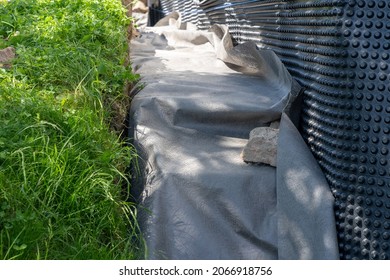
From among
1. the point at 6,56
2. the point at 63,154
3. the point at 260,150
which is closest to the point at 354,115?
the point at 260,150

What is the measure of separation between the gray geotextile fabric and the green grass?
0.15m

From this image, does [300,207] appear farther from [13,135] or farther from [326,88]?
[13,135]

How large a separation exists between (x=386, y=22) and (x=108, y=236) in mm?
1789

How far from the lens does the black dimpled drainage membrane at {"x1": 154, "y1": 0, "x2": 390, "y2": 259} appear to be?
3.37 m

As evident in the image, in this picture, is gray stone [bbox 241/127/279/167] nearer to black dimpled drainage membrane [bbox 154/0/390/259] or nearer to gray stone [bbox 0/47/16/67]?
black dimpled drainage membrane [bbox 154/0/390/259]

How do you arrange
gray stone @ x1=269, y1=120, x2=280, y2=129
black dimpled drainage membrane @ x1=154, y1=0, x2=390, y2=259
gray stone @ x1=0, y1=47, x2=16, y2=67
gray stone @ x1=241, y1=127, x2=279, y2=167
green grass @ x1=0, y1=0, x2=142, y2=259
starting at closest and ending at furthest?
green grass @ x1=0, y1=0, x2=142, y2=259, black dimpled drainage membrane @ x1=154, y1=0, x2=390, y2=259, gray stone @ x1=241, y1=127, x2=279, y2=167, gray stone @ x1=269, y1=120, x2=280, y2=129, gray stone @ x1=0, y1=47, x2=16, y2=67

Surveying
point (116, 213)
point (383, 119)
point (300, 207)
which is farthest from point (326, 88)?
point (116, 213)

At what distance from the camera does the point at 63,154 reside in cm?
345

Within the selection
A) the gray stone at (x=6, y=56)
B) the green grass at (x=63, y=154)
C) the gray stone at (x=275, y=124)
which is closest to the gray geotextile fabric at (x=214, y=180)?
the gray stone at (x=275, y=124)

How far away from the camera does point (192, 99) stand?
429 cm

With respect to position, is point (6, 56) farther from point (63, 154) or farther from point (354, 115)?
point (354, 115)

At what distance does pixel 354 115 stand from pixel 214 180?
82 centimetres

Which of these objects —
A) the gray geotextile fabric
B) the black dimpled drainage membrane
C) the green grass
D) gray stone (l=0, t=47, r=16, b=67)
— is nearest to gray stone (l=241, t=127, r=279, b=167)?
the gray geotextile fabric

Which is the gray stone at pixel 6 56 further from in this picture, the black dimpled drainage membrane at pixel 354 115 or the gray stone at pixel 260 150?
the black dimpled drainage membrane at pixel 354 115
